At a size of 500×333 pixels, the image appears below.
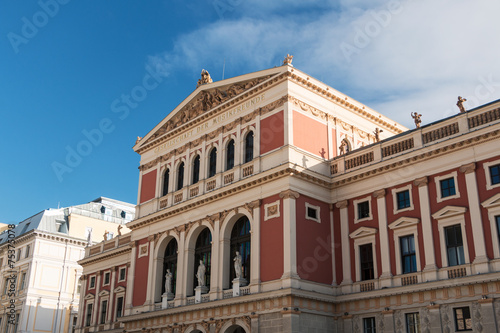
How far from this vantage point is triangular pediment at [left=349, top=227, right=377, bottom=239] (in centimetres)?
3105

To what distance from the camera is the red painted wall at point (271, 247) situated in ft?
101

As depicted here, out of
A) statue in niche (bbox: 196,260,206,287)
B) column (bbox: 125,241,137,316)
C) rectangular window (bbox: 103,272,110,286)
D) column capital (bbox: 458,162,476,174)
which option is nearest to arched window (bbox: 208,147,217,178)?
statue in niche (bbox: 196,260,206,287)

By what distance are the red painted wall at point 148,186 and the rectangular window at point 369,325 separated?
63.7ft

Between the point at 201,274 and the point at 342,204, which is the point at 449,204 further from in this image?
the point at 201,274

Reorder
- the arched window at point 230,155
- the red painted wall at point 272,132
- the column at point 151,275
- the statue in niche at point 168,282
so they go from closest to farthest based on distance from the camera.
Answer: the red painted wall at point 272,132 < the arched window at point 230,155 < the statue in niche at point 168,282 < the column at point 151,275

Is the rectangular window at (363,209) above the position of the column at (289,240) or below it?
above

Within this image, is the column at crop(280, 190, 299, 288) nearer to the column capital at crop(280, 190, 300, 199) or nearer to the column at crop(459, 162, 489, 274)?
the column capital at crop(280, 190, 300, 199)

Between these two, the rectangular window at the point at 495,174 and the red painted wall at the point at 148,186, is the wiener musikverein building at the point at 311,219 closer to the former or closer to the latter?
the rectangular window at the point at 495,174

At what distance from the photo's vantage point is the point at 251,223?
109ft

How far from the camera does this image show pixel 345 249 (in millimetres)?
32156

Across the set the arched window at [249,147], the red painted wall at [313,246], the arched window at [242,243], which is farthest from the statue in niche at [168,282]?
the red painted wall at [313,246]

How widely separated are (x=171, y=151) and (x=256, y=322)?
16.4 m

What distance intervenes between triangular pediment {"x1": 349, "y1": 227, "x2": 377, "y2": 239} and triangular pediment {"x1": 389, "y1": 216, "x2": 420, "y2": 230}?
47.6 inches

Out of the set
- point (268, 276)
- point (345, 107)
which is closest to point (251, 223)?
point (268, 276)
